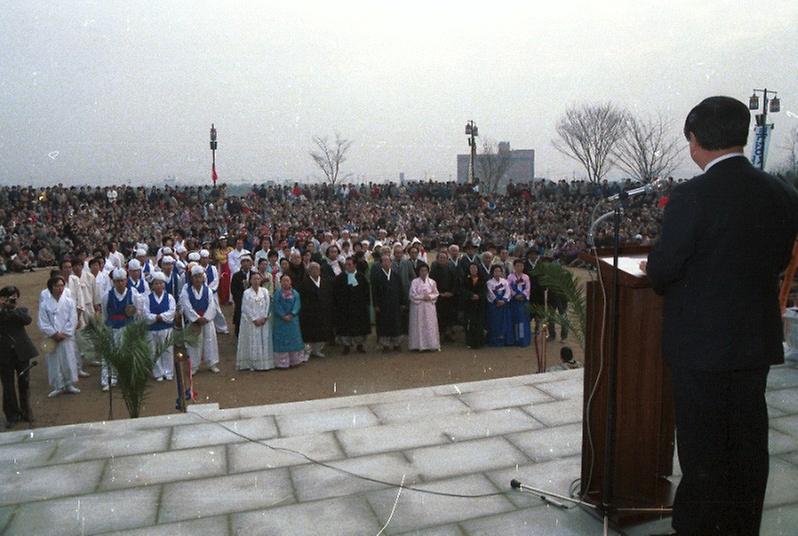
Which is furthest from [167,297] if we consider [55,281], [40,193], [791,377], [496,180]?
[496,180]

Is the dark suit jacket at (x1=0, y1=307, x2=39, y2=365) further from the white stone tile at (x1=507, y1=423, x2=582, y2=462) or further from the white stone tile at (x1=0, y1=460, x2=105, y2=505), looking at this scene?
the white stone tile at (x1=507, y1=423, x2=582, y2=462)

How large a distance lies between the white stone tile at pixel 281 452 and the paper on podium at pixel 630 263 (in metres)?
2.01

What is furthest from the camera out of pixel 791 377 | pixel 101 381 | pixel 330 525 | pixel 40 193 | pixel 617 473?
pixel 40 193

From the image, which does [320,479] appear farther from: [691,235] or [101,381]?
[101,381]

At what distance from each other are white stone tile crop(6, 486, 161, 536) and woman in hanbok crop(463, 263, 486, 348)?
6904 millimetres

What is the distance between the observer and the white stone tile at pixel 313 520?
2.84 m

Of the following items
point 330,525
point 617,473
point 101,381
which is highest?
point 617,473

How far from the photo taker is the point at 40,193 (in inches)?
974

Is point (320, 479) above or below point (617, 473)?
below

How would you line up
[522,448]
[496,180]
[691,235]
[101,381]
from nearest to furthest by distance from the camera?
1. [691,235]
2. [522,448]
3. [101,381]
4. [496,180]

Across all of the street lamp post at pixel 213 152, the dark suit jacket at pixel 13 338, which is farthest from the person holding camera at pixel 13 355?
the street lamp post at pixel 213 152

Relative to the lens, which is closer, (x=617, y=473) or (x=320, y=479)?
(x=617, y=473)

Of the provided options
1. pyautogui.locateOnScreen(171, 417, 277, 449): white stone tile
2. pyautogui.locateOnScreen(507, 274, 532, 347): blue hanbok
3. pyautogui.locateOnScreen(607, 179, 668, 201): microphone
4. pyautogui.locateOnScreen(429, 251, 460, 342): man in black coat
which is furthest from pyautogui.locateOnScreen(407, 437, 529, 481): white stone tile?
pyautogui.locateOnScreen(429, 251, 460, 342): man in black coat

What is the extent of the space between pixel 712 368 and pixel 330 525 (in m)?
1.80
